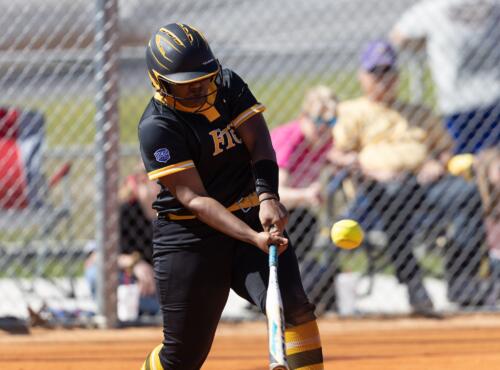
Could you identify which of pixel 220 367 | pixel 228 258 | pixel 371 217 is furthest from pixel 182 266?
pixel 371 217

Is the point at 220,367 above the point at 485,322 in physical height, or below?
above

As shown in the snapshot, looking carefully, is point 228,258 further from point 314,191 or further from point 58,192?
point 58,192

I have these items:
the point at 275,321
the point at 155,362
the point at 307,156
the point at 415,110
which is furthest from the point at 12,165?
the point at 275,321

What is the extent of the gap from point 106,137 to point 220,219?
9.53ft

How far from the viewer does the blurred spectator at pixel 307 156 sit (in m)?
7.13

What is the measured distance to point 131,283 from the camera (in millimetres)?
7141

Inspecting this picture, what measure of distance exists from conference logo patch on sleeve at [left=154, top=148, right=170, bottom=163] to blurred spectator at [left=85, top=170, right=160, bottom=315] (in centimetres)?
316

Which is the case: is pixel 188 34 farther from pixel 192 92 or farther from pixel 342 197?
pixel 342 197

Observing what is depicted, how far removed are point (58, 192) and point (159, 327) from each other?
4.04 m

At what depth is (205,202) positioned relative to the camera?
383 cm

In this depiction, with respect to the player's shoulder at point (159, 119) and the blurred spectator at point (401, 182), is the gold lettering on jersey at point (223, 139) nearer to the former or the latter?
the player's shoulder at point (159, 119)

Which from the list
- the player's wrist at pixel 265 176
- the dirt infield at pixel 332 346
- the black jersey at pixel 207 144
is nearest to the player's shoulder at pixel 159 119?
the black jersey at pixel 207 144

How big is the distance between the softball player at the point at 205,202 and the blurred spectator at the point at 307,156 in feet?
9.71

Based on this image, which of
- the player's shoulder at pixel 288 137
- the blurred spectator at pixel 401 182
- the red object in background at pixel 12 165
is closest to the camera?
the blurred spectator at pixel 401 182
